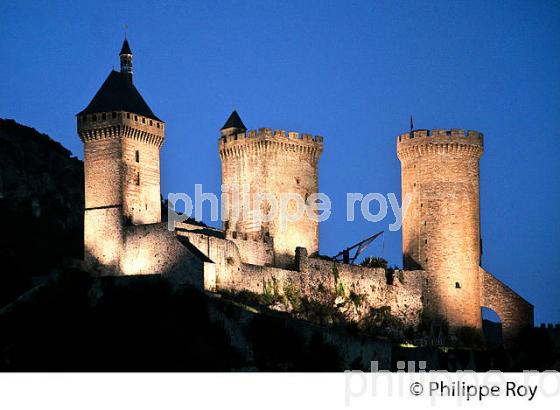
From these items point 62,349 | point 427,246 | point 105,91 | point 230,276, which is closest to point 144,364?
point 62,349

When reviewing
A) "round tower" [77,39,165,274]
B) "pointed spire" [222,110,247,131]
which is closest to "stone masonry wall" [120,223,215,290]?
"round tower" [77,39,165,274]

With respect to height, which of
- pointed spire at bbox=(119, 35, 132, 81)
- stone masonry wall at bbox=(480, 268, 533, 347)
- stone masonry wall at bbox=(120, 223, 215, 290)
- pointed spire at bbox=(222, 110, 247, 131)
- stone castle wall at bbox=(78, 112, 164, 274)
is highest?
pointed spire at bbox=(119, 35, 132, 81)

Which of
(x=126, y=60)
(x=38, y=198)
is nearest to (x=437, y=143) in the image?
(x=126, y=60)

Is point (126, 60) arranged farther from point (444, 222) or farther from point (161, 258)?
point (444, 222)

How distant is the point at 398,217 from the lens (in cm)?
7031

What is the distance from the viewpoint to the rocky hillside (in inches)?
2960

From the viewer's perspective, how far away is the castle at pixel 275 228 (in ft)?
197

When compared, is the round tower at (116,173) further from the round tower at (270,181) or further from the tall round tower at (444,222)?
the tall round tower at (444,222)

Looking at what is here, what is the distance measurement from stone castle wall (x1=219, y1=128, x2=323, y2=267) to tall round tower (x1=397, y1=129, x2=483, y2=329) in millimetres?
4627

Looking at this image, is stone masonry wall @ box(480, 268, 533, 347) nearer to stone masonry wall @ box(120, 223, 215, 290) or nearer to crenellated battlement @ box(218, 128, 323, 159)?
crenellated battlement @ box(218, 128, 323, 159)

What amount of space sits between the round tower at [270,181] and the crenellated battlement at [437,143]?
4641mm

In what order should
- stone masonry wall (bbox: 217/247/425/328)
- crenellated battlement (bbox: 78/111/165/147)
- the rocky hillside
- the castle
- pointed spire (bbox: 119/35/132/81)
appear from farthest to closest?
the rocky hillside < pointed spire (bbox: 119/35/132/81) < crenellated battlement (bbox: 78/111/165/147) < stone masonry wall (bbox: 217/247/425/328) < the castle

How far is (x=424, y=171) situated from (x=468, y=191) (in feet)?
7.23

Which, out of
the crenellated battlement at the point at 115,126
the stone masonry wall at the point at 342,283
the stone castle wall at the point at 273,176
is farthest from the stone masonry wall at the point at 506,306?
the crenellated battlement at the point at 115,126
